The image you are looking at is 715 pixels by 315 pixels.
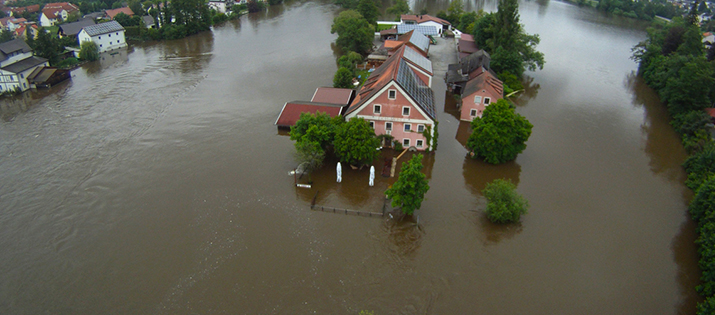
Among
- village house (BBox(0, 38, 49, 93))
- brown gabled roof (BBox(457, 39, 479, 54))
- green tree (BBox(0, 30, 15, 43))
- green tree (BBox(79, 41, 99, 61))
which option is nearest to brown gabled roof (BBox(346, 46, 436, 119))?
brown gabled roof (BBox(457, 39, 479, 54))

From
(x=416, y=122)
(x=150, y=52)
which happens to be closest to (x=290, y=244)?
(x=416, y=122)

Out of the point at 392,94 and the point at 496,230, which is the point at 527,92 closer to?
the point at 392,94

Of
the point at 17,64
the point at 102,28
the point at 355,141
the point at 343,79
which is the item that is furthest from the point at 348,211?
the point at 102,28

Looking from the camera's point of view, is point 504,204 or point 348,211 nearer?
point 504,204

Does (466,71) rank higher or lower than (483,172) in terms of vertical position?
higher

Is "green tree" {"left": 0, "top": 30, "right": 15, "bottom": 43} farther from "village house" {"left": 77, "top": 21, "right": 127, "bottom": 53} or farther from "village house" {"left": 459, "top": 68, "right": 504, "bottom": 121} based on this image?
"village house" {"left": 459, "top": 68, "right": 504, "bottom": 121}

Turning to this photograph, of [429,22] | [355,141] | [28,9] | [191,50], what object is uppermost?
[429,22]

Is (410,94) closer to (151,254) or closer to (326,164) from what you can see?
(326,164)
